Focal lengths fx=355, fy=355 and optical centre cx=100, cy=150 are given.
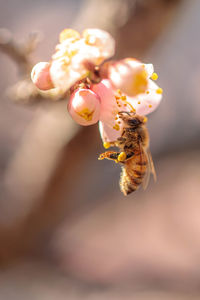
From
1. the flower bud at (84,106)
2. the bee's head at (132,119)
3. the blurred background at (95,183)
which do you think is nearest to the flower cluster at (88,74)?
the flower bud at (84,106)

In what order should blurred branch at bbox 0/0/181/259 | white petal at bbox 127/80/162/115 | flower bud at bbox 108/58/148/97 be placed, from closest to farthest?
flower bud at bbox 108/58/148/97 < white petal at bbox 127/80/162/115 < blurred branch at bbox 0/0/181/259

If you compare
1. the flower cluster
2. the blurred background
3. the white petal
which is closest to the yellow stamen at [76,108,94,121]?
the flower cluster

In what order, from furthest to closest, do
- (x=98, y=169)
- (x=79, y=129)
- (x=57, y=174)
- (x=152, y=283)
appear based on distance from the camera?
(x=98, y=169) < (x=152, y=283) < (x=57, y=174) < (x=79, y=129)

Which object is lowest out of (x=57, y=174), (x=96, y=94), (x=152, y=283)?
(x=96, y=94)

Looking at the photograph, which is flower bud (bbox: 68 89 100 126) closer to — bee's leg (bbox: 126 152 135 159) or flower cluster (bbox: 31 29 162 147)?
flower cluster (bbox: 31 29 162 147)

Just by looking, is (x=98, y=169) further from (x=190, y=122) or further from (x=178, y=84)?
(x=178, y=84)

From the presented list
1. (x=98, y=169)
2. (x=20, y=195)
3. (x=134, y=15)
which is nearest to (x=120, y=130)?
(x=134, y=15)

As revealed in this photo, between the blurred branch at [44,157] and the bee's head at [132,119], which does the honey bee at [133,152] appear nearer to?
the bee's head at [132,119]
